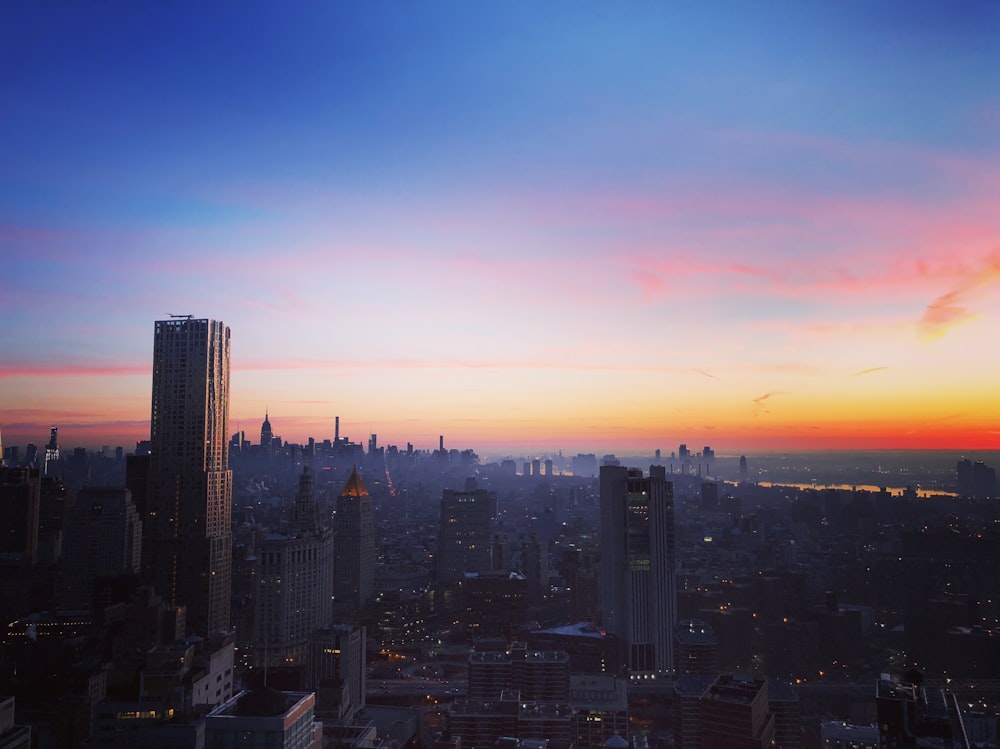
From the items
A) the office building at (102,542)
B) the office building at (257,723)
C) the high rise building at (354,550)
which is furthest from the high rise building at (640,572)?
the office building at (102,542)

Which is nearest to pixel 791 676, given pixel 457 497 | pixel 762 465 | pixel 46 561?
pixel 762 465

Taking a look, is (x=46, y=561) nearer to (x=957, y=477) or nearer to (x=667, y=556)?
(x=667, y=556)

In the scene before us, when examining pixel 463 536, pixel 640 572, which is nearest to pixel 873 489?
pixel 640 572

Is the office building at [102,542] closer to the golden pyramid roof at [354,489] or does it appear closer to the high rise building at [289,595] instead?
the high rise building at [289,595]

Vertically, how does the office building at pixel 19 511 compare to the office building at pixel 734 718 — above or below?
above

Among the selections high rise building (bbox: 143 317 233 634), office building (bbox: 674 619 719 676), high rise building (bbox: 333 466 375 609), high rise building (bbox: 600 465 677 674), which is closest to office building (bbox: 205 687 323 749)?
office building (bbox: 674 619 719 676)

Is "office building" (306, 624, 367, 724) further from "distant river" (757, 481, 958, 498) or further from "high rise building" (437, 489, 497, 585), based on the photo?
"distant river" (757, 481, 958, 498)

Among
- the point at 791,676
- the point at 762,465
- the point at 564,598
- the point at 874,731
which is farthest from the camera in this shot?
the point at 762,465
